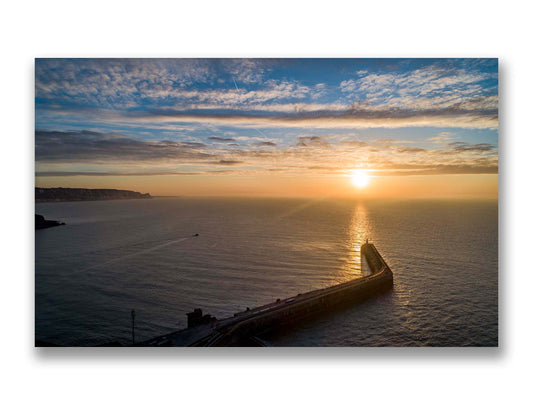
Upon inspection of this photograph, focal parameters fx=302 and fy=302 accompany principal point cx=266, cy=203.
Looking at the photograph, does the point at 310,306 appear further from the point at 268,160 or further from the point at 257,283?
the point at 268,160

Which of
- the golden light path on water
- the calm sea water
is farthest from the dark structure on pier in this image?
the golden light path on water

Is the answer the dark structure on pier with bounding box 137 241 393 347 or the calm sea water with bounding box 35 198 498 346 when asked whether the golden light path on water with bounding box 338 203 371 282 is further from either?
the dark structure on pier with bounding box 137 241 393 347

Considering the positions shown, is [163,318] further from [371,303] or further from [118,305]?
[371,303]

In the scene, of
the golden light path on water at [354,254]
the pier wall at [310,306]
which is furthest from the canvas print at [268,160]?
the golden light path on water at [354,254]

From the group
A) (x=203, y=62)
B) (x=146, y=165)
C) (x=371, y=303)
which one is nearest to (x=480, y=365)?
(x=371, y=303)

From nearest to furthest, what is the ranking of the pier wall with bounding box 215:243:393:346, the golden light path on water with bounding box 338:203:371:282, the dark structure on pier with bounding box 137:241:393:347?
the dark structure on pier with bounding box 137:241:393:347 → the pier wall with bounding box 215:243:393:346 → the golden light path on water with bounding box 338:203:371:282
